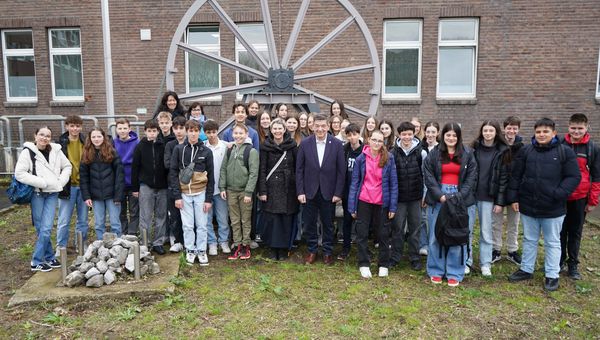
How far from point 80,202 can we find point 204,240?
1.43 m

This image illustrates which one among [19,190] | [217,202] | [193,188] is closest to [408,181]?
[217,202]

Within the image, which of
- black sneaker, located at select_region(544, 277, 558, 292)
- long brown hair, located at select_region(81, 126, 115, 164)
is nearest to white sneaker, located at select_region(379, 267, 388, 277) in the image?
black sneaker, located at select_region(544, 277, 558, 292)

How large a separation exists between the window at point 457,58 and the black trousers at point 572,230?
6528mm

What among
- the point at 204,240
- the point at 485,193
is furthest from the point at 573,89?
the point at 204,240

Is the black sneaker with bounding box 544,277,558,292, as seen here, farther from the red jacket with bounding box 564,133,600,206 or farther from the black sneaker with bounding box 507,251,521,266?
the red jacket with bounding box 564,133,600,206

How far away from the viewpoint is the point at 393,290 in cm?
444

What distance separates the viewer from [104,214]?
517cm

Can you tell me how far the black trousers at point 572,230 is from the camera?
4.64m

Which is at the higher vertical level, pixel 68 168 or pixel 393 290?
pixel 68 168

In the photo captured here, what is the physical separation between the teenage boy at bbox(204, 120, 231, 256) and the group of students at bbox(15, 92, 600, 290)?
13mm

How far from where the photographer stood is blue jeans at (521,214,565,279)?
14.6 feet

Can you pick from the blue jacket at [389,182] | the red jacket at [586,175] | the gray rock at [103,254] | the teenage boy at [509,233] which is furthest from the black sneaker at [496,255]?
the gray rock at [103,254]

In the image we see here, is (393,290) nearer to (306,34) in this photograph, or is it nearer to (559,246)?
(559,246)

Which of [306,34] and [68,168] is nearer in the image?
[68,168]
